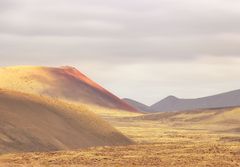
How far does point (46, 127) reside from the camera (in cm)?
5019

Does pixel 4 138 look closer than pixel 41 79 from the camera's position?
Yes

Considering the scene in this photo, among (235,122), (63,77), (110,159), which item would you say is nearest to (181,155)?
(110,159)

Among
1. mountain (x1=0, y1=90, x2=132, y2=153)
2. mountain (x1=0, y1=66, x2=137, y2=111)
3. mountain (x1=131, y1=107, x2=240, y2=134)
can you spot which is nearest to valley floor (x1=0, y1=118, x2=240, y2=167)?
mountain (x1=0, y1=90, x2=132, y2=153)

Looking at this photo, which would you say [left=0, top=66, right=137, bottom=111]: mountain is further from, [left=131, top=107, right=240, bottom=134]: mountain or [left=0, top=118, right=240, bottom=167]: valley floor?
[left=0, top=118, right=240, bottom=167]: valley floor

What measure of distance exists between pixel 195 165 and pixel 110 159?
5.47 metres

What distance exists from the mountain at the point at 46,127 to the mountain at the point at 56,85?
83.6 metres

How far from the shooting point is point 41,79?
6299 inches

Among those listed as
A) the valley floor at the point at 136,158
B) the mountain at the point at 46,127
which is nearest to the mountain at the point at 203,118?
the mountain at the point at 46,127

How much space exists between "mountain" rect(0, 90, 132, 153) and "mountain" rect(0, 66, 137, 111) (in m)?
83.6

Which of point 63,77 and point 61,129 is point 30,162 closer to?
point 61,129

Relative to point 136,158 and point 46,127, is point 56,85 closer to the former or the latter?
point 46,127

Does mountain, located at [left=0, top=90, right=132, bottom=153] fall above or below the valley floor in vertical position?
above

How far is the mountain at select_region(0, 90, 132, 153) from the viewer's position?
4559 centimetres

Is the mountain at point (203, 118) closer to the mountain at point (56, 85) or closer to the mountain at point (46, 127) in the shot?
the mountain at point (56, 85)
